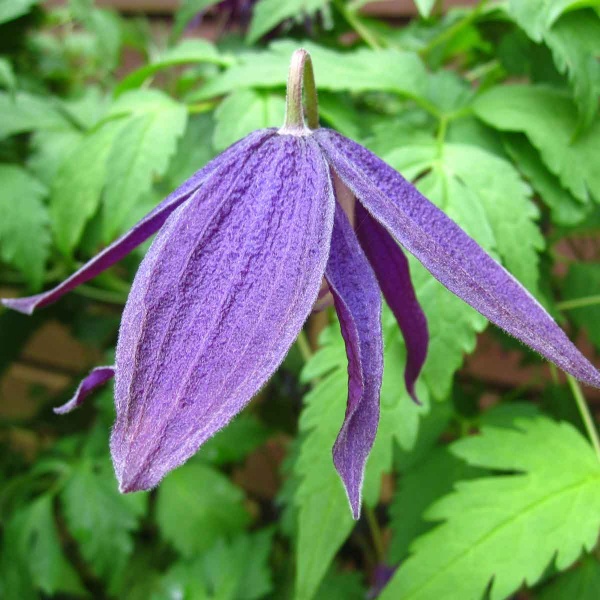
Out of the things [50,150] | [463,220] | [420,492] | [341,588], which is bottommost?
[341,588]

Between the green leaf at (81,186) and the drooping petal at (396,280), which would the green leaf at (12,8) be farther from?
the drooping petal at (396,280)

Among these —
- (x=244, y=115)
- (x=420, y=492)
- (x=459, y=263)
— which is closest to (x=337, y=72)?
(x=244, y=115)

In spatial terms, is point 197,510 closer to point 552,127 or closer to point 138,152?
point 138,152

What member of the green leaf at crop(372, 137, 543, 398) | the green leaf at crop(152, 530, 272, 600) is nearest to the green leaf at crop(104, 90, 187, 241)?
the green leaf at crop(372, 137, 543, 398)

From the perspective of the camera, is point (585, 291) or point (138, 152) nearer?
point (138, 152)

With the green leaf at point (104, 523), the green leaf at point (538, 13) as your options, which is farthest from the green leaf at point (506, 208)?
the green leaf at point (104, 523)

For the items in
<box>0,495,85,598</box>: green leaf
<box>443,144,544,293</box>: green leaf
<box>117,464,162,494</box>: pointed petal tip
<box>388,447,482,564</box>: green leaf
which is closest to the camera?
<box>117,464,162,494</box>: pointed petal tip

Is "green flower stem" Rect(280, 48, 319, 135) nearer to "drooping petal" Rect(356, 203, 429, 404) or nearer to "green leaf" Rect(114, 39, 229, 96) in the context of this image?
"drooping petal" Rect(356, 203, 429, 404)
